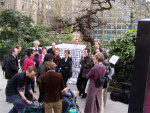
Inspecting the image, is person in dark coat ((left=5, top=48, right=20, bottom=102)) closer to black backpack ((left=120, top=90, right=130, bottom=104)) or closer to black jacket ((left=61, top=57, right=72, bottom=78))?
black jacket ((left=61, top=57, right=72, bottom=78))

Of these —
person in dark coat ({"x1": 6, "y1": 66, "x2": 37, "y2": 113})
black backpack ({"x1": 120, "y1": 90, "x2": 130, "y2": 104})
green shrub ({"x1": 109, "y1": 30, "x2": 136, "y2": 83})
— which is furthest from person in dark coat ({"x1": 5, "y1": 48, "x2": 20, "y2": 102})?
green shrub ({"x1": 109, "y1": 30, "x2": 136, "y2": 83})

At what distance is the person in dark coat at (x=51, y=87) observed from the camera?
3.82 m

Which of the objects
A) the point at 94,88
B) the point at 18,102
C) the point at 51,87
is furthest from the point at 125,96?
the point at 18,102

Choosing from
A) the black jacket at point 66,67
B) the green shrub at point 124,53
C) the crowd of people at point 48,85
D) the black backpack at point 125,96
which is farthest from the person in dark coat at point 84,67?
the green shrub at point 124,53

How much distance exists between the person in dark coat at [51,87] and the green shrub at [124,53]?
13.4ft

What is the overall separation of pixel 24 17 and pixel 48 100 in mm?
10361

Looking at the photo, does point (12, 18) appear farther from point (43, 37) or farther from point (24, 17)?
point (43, 37)

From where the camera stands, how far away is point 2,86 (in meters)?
7.96

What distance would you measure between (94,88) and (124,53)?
3.11 m

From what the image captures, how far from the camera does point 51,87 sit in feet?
12.6

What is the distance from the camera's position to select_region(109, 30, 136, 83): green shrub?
7367mm

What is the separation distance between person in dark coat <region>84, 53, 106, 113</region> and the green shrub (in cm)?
285

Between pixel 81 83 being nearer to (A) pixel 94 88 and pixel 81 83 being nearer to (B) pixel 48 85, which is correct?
(A) pixel 94 88

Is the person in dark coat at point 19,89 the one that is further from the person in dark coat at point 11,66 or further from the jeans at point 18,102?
the person in dark coat at point 11,66
